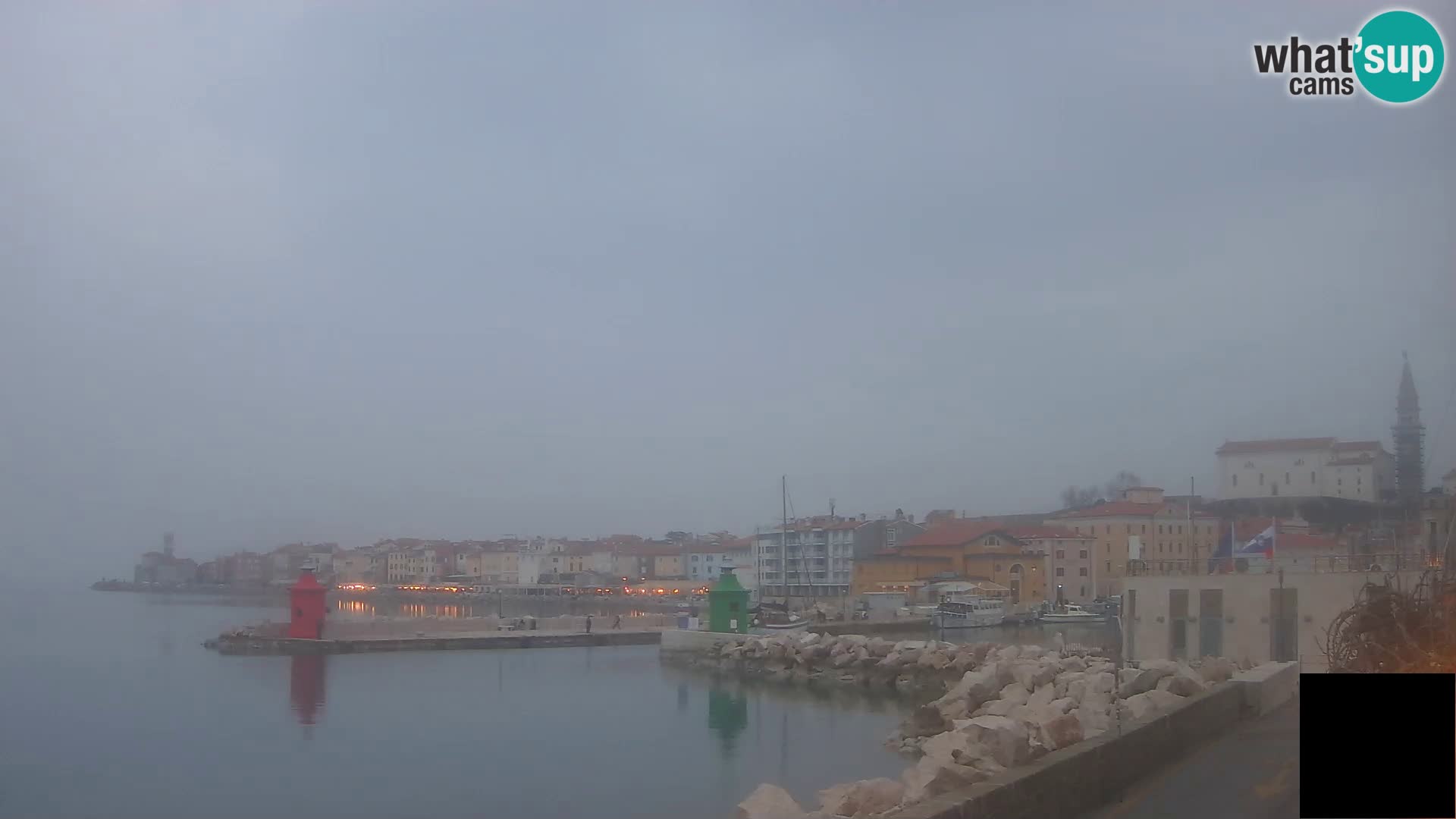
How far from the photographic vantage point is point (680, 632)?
94.2 feet

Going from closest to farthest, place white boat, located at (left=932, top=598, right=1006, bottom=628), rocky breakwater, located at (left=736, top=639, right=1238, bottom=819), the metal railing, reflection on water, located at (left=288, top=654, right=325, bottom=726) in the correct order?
rocky breakwater, located at (left=736, top=639, right=1238, bottom=819) < the metal railing < reflection on water, located at (left=288, top=654, right=325, bottom=726) < white boat, located at (left=932, top=598, right=1006, bottom=628)

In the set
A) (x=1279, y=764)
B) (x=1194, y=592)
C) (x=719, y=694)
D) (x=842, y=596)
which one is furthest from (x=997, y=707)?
(x=842, y=596)

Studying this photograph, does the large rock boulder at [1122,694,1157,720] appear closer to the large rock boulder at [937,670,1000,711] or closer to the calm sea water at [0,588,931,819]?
the calm sea water at [0,588,931,819]

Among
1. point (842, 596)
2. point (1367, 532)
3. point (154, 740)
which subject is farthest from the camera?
point (842, 596)

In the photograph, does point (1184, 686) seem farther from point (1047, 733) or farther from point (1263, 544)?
point (1047, 733)

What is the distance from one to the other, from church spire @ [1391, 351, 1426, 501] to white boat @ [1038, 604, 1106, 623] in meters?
13.1

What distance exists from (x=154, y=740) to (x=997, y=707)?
45.3ft

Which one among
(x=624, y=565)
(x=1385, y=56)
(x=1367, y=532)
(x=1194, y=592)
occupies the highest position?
(x=1385, y=56)

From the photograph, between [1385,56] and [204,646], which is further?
[204,646]

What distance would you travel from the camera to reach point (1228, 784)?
595cm

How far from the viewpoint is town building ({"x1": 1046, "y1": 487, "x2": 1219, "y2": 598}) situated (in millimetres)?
11703

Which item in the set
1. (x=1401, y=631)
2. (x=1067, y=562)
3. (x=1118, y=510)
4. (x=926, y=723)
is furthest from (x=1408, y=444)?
(x=1067, y=562)

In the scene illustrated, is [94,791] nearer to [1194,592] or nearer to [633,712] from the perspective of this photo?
[633,712]

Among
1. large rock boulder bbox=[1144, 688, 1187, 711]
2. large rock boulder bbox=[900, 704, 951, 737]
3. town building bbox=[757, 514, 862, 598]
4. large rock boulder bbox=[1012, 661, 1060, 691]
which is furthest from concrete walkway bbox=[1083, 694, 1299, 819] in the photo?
town building bbox=[757, 514, 862, 598]
